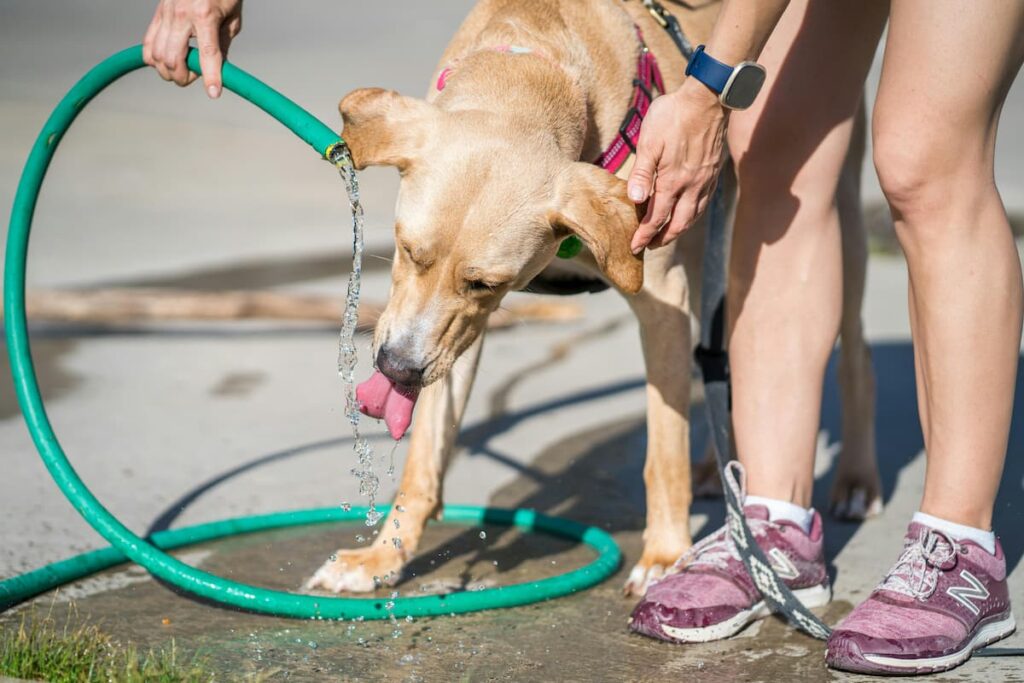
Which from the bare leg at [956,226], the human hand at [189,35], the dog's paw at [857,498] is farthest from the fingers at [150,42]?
the dog's paw at [857,498]

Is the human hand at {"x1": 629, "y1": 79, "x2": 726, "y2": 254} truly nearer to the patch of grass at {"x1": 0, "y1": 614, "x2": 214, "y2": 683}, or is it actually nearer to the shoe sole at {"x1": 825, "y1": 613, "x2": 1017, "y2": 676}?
the shoe sole at {"x1": 825, "y1": 613, "x2": 1017, "y2": 676}

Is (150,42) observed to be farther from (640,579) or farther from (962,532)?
(962,532)

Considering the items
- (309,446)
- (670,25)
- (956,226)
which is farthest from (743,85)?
(309,446)

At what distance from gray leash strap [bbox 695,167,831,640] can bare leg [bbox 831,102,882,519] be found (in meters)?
0.74

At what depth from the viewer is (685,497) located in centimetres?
337

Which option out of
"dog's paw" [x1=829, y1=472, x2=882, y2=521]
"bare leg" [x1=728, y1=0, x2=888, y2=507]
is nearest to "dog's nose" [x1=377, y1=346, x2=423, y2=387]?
"bare leg" [x1=728, y1=0, x2=888, y2=507]

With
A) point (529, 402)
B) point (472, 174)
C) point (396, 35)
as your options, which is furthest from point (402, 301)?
point (396, 35)

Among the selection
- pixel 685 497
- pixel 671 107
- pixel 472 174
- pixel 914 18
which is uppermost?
pixel 914 18

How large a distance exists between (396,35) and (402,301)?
19.4m

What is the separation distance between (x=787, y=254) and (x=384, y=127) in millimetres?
1032

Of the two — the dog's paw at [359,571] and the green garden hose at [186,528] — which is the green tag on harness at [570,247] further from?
the dog's paw at [359,571]

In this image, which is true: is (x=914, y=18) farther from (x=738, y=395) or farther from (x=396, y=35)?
(x=396, y=35)

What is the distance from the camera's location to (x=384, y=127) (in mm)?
2980

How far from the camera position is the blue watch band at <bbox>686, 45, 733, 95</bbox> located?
2.57 metres
